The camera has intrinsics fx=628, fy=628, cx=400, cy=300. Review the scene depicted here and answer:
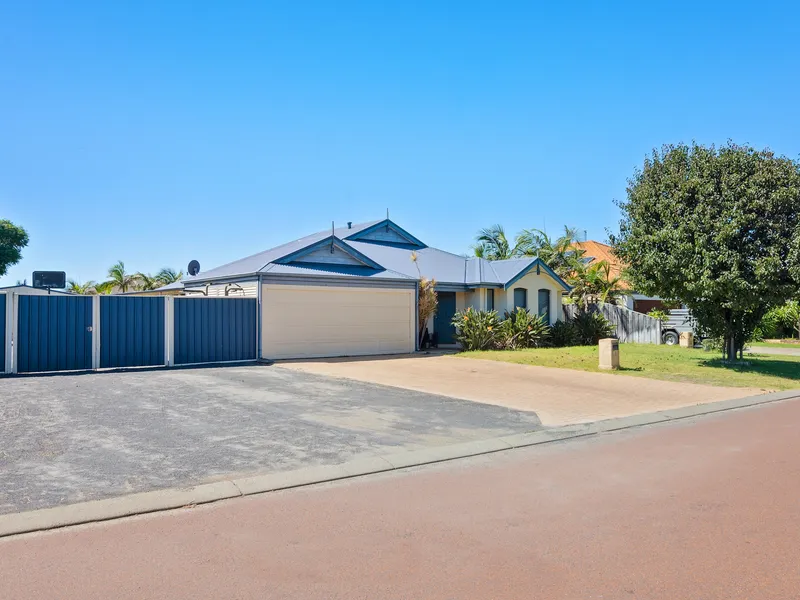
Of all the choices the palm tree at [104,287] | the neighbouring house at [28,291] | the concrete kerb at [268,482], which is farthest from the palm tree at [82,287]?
the concrete kerb at [268,482]

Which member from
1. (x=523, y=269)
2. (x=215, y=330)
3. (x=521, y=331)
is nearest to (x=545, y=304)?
(x=523, y=269)

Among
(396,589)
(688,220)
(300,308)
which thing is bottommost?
(396,589)

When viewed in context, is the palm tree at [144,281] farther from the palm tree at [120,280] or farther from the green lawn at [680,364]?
the green lawn at [680,364]

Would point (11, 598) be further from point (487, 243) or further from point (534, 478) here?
point (487, 243)

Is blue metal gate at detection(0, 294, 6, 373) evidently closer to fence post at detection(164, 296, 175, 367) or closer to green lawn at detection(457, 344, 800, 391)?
fence post at detection(164, 296, 175, 367)

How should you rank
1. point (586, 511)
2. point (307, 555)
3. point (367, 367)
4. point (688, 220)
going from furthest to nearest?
point (367, 367) < point (688, 220) < point (586, 511) < point (307, 555)

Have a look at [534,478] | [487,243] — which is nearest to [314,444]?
[534,478]

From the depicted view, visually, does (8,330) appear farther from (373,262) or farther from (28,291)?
(373,262)

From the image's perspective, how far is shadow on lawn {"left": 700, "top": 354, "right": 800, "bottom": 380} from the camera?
17312 mm

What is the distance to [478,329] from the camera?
935 inches

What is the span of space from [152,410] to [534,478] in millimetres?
6537

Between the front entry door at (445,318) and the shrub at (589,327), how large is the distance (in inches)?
223

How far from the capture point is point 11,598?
3.80m

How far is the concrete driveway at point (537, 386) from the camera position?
37.7 feet
